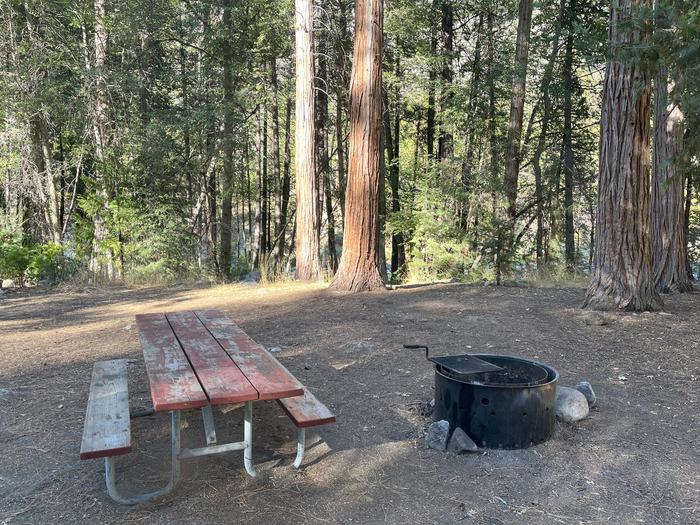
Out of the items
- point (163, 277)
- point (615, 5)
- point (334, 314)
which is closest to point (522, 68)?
point (615, 5)

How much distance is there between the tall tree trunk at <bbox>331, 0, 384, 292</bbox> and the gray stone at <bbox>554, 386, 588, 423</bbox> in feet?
17.0

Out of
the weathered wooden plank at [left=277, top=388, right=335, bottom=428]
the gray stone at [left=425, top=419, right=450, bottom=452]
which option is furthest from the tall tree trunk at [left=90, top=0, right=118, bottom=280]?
the gray stone at [left=425, top=419, right=450, bottom=452]

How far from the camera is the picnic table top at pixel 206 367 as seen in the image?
258 centimetres

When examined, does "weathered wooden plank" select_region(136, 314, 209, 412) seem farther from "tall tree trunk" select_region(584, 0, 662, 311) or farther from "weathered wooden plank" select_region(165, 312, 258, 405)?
"tall tree trunk" select_region(584, 0, 662, 311)

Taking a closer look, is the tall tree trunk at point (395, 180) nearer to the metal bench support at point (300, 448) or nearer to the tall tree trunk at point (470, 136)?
the tall tree trunk at point (470, 136)

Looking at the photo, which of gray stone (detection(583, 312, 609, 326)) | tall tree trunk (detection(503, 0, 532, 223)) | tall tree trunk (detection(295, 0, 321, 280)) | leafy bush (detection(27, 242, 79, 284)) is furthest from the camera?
tall tree trunk (detection(503, 0, 532, 223))

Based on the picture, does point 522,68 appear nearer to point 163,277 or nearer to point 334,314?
point 334,314

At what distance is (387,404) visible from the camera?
4043mm

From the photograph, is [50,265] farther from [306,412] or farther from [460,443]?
[460,443]

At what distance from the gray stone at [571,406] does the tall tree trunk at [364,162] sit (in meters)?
5.19

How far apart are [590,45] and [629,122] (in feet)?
17.4

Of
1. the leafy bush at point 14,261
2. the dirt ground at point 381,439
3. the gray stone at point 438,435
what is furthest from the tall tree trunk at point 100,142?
the gray stone at point 438,435

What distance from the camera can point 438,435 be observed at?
131 inches

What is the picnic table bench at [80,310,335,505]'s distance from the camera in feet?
8.43
